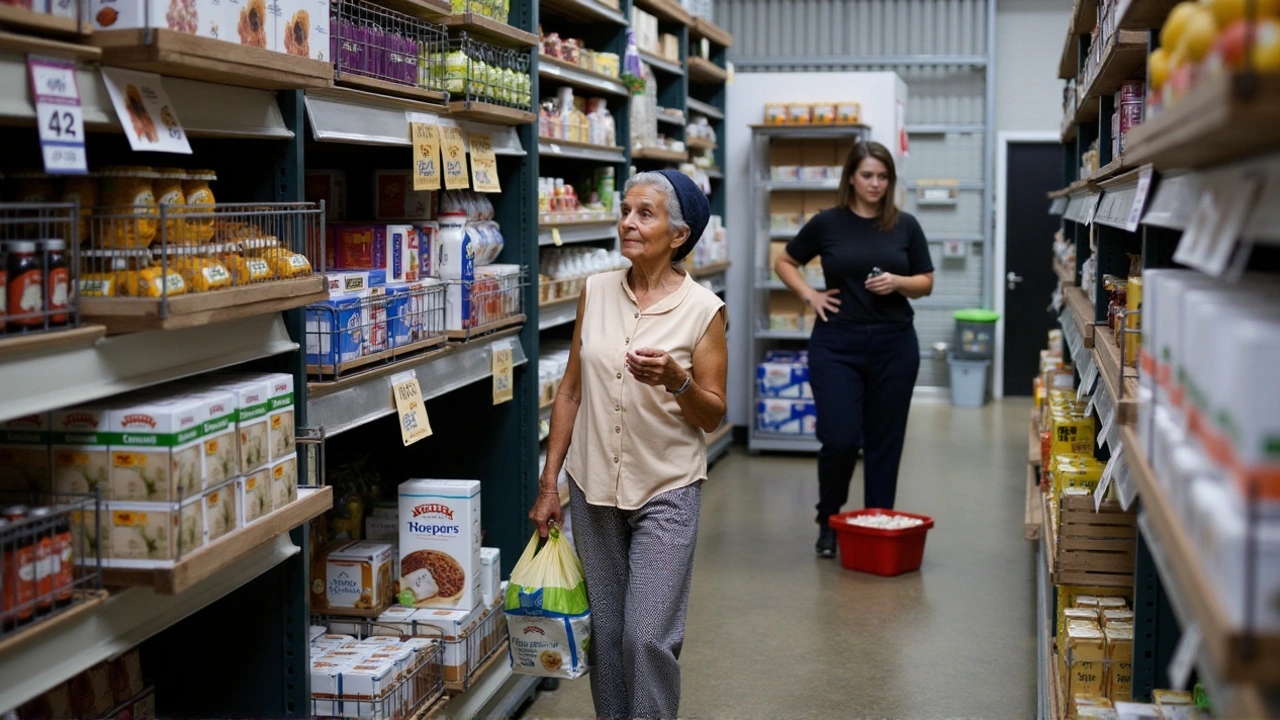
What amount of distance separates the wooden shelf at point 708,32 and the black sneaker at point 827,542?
3.53 meters

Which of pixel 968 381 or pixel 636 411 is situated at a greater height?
pixel 636 411

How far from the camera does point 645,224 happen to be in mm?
3248

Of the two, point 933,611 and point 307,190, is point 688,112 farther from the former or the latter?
point 307,190

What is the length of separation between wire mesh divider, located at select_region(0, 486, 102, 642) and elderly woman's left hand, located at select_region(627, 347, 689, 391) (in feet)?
4.01

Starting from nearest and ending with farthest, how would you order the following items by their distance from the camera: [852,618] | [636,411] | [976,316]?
1. [636,411]
2. [852,618]
3. [976,316]

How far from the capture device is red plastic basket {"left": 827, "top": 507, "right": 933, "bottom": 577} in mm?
5922

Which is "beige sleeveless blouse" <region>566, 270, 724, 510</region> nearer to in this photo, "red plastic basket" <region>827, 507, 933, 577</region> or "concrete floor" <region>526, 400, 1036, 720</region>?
"concrete floor" <region>526, 400, 1036, 720</region>

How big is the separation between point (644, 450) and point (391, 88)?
→ 1160mm

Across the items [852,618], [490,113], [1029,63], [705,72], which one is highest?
[1029,63]

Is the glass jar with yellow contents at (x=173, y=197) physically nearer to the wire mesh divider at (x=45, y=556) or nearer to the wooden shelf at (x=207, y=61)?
the wooden shelf at (x=207, y=61)

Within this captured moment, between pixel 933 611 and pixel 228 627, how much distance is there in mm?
3338

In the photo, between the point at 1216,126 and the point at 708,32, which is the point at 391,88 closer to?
the point at 1216,126

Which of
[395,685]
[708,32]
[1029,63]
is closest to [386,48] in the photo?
[395,685]

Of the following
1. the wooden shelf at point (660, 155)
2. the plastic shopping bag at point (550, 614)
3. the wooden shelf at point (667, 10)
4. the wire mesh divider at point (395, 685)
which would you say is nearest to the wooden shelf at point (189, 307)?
the plastic shopping bag at point (550, 614)
